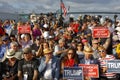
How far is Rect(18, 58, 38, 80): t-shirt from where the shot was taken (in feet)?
37.1

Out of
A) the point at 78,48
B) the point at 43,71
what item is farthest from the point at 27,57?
the point at 78,48

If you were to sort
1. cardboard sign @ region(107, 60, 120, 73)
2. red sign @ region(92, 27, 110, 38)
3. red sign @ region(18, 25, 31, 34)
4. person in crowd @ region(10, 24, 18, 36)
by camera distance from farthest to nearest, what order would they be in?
person in crowd @ region(10, 24, 18, 36) → red sign @ region(18, 25, 31, 34) → red sign @ region(92, 27, 110, 38) → cardboard sign @ region(107, 60, 120, 73)

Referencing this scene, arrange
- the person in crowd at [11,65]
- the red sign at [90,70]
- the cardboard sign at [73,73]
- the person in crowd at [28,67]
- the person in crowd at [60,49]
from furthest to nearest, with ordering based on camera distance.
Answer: the person in crowd at [60,49] → the person in crowd at [11,65] → the person in crowd at [28,67] → the red sign at [90,70] → the cardboard sign at [73,73]

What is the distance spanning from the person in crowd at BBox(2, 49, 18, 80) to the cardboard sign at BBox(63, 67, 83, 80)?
1.98 metres

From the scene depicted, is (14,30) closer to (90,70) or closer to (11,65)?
(11,65)

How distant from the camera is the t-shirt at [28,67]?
11297mm

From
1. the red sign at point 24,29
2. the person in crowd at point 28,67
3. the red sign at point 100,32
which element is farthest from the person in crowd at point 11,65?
the red sign at point 24,29

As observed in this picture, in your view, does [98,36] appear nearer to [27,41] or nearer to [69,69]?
[27,41]

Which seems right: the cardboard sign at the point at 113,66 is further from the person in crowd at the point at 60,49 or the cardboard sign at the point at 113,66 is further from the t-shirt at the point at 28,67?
the person in crowd at the point at 60,49

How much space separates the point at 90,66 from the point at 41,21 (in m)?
15.3

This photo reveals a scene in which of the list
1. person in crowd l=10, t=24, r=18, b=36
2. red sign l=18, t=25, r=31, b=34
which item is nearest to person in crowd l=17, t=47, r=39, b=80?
red sign l=18, t=25, r=31, b=34

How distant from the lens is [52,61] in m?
11.6

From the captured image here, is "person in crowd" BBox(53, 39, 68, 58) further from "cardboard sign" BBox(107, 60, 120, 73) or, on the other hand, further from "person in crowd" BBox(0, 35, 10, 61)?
"cardboard sign" BBox(107, 60, 120, 73)

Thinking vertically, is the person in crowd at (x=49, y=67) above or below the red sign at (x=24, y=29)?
below
